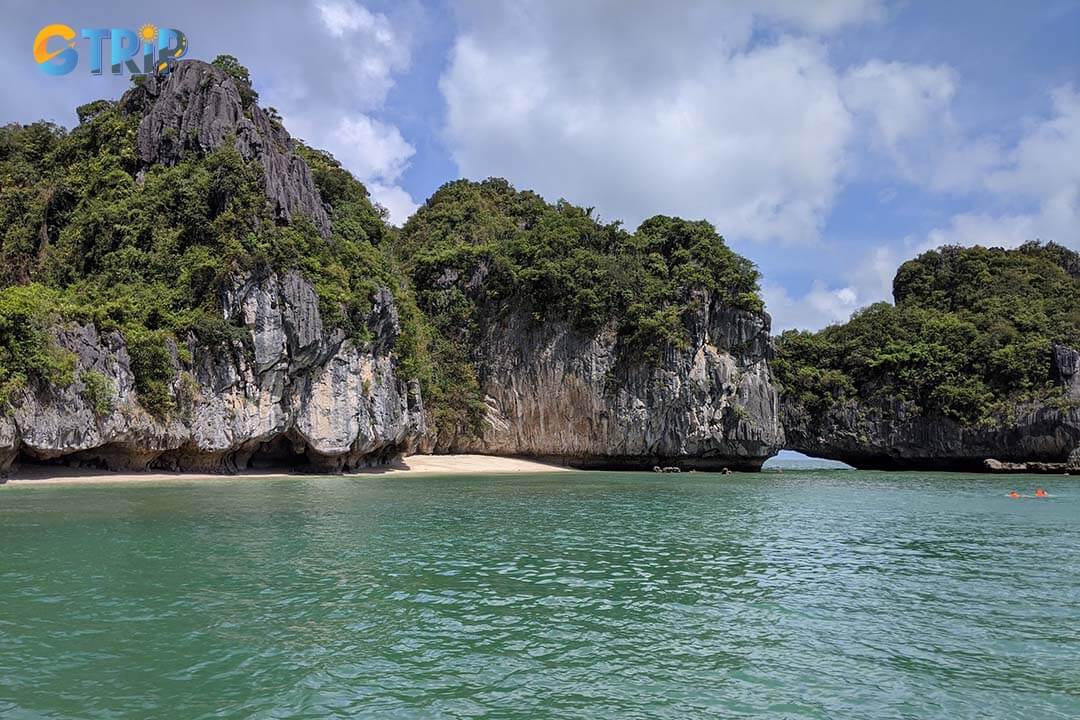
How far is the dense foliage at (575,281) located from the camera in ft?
164

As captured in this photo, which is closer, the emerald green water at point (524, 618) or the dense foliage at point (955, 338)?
the emerald green water at point (524, 618)

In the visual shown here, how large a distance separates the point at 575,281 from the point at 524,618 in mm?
42187

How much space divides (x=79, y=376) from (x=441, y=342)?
2860 centimetres

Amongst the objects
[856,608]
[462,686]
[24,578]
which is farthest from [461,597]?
[24,578]

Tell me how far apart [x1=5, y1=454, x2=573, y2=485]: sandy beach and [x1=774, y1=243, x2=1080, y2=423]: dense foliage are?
2588 cm

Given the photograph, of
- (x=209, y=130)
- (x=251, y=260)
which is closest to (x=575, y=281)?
(x=251, y=260)

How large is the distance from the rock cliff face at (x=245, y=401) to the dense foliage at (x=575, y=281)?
1113 centimetres

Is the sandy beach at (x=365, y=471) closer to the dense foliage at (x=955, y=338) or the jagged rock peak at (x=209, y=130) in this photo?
the jagged rock peak at (x=209, y=130)

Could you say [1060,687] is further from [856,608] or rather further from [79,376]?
[79,376]

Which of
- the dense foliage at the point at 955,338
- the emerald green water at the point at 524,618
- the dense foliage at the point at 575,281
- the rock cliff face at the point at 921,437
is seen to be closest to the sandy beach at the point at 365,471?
the dense foliage at the point at 575,281

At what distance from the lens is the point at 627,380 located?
50.5m

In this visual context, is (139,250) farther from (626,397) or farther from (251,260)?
(626,397)

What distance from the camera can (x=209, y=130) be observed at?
125ft

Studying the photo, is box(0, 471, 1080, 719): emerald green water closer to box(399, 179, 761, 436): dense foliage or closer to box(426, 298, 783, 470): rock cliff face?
box(426, 298, 783, 470): rock cliff face
